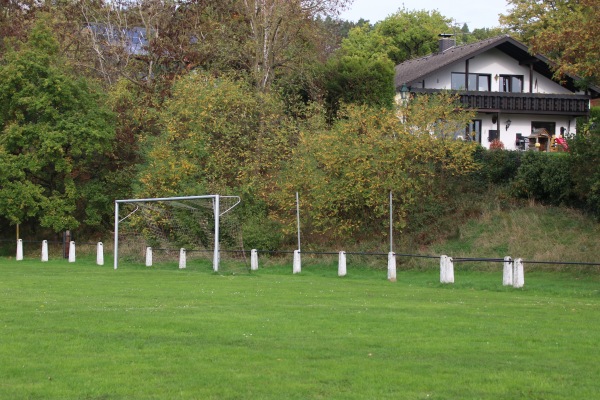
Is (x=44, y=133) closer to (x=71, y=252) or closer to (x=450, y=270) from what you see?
(x=71, y=252)

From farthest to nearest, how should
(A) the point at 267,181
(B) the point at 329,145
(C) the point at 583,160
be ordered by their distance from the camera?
(A) the point at 267,181
(B) the point at 329,145
(C) the point at 583,160

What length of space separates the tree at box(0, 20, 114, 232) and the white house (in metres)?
18.7

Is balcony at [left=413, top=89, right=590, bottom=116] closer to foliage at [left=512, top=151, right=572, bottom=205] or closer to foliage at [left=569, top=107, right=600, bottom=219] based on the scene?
foliage at [left=512, top=151, right=572, bottom=205]

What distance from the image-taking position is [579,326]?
13930mm

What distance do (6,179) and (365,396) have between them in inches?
1356

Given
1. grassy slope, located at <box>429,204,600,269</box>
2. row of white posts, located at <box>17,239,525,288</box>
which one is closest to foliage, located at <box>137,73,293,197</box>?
row of white posts, located at <box>17,239,525,288</box>

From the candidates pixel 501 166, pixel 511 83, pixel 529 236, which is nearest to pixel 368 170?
pixel 529 236

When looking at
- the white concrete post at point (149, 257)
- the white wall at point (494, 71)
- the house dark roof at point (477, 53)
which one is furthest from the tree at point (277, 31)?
the white concrete post at point (149, 257)

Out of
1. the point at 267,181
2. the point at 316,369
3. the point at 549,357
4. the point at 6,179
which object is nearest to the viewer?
the point at 316,369

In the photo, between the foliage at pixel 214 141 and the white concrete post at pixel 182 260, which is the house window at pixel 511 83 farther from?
the white concrete post at pixel 182 260

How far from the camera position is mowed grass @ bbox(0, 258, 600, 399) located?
361 inches

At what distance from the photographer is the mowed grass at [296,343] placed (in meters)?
9.16

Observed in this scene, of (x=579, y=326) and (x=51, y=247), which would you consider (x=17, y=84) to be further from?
(x=579, y=326)

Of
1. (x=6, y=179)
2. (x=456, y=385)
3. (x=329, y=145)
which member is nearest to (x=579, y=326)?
(x=456, y=385)
